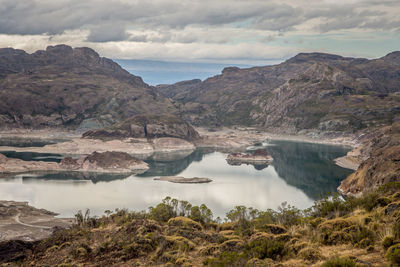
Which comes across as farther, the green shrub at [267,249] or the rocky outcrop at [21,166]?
the rocky outcrop at [21,166]

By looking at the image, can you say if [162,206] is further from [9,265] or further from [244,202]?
[244,202]

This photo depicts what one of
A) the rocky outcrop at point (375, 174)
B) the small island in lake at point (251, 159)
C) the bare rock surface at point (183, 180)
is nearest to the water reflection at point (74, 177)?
the bare rock surface at point (183, 180)

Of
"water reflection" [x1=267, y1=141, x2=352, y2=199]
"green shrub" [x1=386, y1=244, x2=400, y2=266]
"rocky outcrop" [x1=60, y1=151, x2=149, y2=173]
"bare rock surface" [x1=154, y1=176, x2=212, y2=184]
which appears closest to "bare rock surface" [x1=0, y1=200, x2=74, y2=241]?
"green shrub" [x1=386, y1=244, x2=400, y2=266]

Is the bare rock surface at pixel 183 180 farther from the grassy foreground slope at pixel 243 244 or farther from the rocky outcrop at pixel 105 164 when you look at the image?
the grassy foreground slope at pixel 243 244

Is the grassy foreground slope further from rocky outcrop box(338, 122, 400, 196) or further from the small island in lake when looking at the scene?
the small island in lake

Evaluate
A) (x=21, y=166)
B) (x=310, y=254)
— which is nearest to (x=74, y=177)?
(x=21, y=166)
